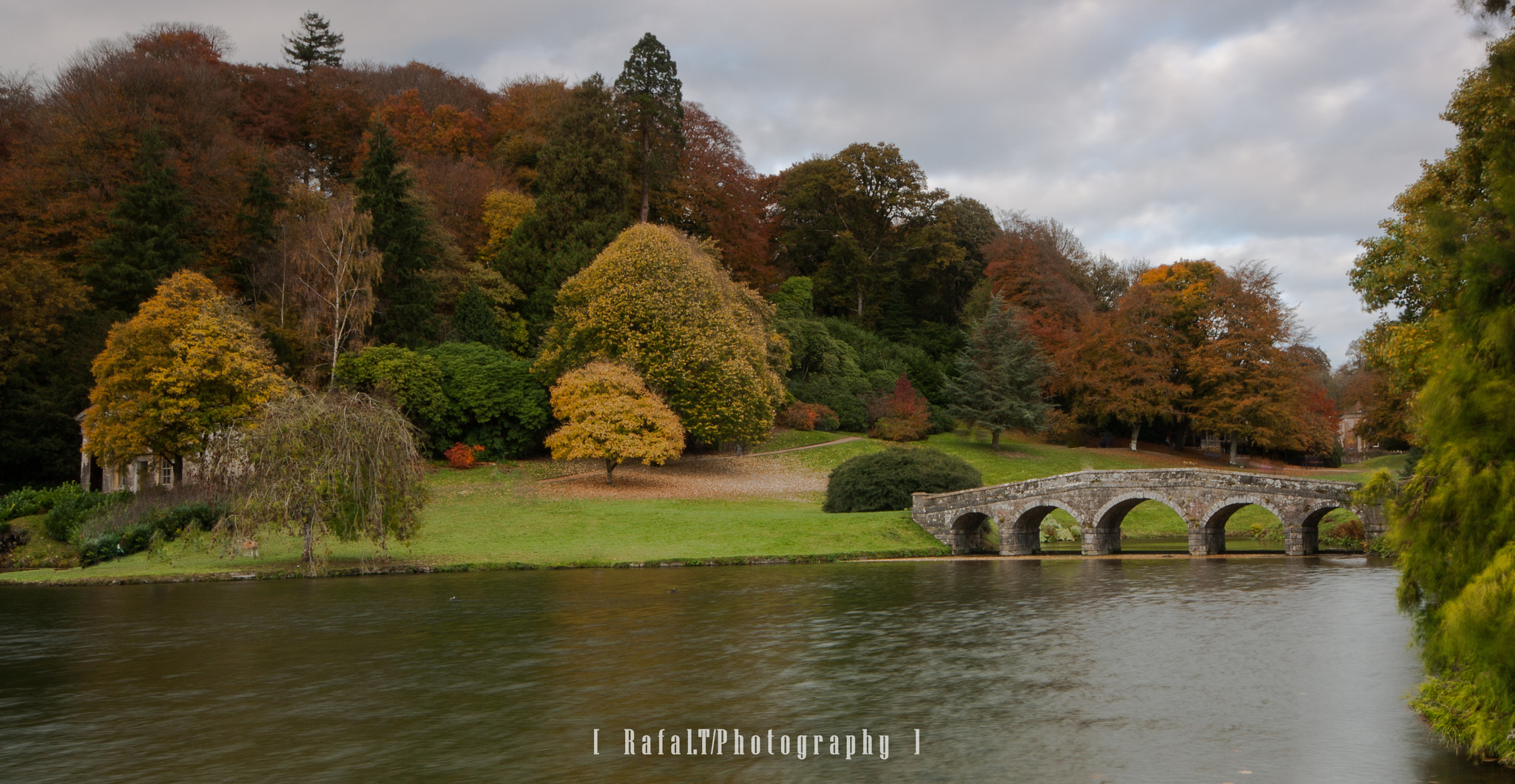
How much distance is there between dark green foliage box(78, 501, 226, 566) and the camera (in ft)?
101

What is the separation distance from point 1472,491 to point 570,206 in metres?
47.1

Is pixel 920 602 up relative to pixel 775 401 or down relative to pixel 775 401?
down

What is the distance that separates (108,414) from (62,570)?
27.8 feet

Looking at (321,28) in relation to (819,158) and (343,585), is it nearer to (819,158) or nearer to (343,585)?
(819,158)

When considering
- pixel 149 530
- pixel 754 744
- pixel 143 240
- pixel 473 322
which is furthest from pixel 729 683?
pixel 473 322

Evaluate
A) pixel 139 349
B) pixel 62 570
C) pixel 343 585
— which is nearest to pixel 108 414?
pixel 139 349

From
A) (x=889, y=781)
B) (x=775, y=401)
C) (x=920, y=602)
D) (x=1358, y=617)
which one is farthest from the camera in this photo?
(x=775, y=401)

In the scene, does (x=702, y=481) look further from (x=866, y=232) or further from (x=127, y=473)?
(x=866, y=232)

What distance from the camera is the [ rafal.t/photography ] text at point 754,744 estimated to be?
1190 cm

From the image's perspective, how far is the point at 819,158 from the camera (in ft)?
A: 237

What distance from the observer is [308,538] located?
27.4 metres

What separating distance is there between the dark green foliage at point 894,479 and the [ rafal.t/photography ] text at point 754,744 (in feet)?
77.2

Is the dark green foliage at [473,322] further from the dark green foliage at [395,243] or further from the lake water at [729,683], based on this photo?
the lake water at [729,683]

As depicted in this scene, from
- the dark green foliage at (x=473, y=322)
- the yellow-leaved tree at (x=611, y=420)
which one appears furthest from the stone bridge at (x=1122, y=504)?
the dark green foliage at (x=473, y=322)
